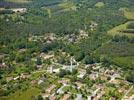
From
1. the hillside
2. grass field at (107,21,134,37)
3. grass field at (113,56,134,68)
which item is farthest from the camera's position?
grass field at (107,21,134,37)

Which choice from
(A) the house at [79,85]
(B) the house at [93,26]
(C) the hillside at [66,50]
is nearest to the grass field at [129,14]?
(C) the hillside at [66,50]

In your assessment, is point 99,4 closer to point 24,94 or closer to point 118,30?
point 118,30

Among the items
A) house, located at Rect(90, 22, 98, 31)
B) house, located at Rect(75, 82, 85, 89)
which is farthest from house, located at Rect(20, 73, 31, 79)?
house, located at Rect(90, 22, 98, 31)

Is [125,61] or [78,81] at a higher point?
[125,61]

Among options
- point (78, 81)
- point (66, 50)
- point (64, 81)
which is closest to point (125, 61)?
point (66, 50)

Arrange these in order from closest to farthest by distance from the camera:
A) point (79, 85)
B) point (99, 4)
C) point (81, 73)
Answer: point (79, 85)
point (81, 73)
point (99, 4)

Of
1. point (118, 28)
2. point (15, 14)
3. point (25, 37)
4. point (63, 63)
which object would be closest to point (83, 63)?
point (63, 63)

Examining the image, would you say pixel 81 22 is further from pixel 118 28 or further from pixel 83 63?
pixel 83 63

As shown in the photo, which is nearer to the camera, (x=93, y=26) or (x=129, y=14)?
(x=93, y=26)

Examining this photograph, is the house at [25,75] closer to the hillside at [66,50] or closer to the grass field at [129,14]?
the hillside at [66,50]

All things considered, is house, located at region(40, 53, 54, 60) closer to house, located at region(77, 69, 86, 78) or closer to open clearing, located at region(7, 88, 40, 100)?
house, located at region(77, 69, 86, 78)

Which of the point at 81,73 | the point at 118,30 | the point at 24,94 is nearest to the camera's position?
the point at 24,94
